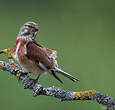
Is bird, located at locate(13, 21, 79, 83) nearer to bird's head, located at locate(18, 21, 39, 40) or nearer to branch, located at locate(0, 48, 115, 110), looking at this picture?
bird's head, located at locate(18, 21, 39, 40)

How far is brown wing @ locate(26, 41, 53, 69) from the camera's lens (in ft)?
13.8

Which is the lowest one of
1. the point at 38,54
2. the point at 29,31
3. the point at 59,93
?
the point at 59,93

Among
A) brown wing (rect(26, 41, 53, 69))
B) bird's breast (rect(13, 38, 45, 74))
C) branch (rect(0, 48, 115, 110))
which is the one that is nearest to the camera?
branch (rect(0, 48, 115, 110))

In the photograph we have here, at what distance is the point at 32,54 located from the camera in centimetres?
433

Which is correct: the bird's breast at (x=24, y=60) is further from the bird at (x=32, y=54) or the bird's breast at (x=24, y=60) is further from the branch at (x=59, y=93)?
the branch at (x=59, y=93)

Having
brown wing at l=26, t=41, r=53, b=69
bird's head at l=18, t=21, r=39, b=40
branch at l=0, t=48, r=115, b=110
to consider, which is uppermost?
bird's head at l=18, t=21, r=39, b=40

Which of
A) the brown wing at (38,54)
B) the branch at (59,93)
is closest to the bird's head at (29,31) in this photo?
the brown wing at (38,54)

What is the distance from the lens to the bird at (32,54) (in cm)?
422

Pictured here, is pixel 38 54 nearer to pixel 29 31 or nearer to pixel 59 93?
pixel 29 31

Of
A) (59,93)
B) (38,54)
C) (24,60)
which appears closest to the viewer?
(59,93)

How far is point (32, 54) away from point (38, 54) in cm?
7

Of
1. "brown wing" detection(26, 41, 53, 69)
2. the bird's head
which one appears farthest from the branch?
the bird's head

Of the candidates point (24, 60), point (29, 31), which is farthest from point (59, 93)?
point (29, 31)

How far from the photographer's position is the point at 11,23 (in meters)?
7.67
